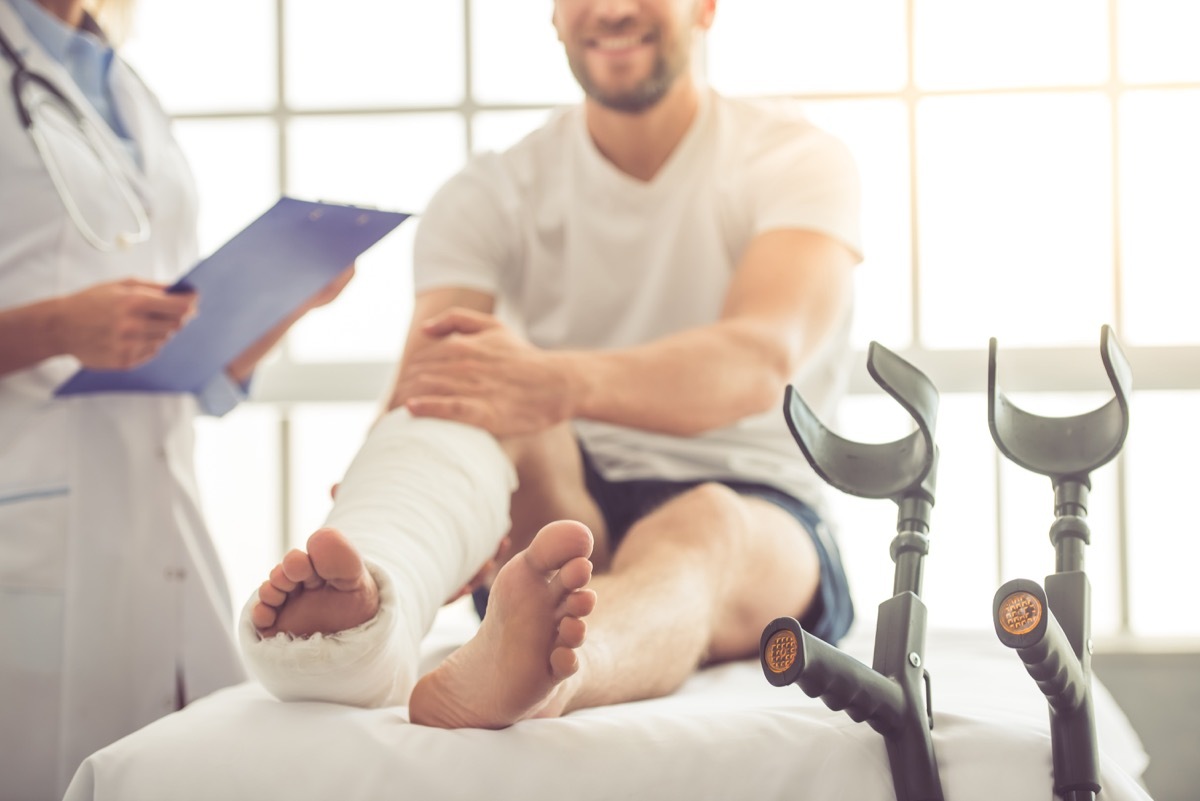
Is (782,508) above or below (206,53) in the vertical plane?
below

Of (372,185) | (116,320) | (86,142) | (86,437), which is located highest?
(372,185)

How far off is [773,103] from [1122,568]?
1.22 m

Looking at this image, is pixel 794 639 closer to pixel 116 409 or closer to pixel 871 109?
pixel 116 409

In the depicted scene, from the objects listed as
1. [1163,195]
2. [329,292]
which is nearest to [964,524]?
[1163,195]

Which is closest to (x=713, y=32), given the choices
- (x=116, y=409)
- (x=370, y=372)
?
(x=370, y=372)

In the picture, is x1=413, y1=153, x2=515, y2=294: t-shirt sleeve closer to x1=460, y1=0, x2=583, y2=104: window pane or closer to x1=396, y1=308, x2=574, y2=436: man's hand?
x1=396, y1=308, x2=574, y2=436: man's hand

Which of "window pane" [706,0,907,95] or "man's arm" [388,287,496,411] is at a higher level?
"window pane" [706,0,907,95]

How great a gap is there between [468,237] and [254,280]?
1.32 ft

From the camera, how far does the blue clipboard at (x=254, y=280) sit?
1.23m

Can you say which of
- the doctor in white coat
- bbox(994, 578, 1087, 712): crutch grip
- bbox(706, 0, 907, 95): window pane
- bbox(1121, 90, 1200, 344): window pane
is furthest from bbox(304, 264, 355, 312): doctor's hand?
bbox(1121, 90, 1200, 344): window pane

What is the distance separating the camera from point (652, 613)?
3.52 ft

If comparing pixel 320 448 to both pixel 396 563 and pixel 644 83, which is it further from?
pixel 396 563

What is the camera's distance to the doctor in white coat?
53.6 inches

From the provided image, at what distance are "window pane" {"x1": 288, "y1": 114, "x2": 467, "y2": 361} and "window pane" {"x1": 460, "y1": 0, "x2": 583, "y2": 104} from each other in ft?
0.42
